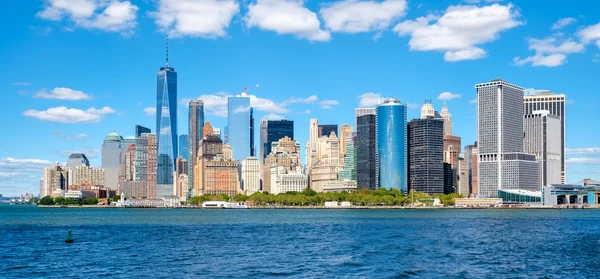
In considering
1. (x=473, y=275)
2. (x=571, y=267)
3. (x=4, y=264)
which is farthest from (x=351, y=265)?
(x=4, y=264)

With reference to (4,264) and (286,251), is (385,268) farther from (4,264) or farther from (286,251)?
(4,264)

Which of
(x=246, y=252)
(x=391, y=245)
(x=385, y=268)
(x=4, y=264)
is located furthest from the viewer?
(x=391, y=245)

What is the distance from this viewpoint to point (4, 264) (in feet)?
214

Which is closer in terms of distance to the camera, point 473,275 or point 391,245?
point 473,275

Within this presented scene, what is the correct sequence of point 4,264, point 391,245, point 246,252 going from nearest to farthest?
point 4,264, point 246,252, point 391,245

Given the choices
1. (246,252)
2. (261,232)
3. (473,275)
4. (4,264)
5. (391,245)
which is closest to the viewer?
(473,275)

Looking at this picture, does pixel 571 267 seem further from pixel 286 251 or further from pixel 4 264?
pixel 4 264

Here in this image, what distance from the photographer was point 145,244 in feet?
280

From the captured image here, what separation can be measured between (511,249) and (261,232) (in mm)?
40958

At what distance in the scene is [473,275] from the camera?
5700cm

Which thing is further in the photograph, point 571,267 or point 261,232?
point 261,232

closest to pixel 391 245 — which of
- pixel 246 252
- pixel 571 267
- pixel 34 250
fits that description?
pixel 246 252

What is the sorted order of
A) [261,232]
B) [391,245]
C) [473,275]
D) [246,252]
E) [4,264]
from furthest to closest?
[261,232]
[391,245]
[246,252]
[4,264]
[473,275]

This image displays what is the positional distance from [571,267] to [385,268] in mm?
15700
